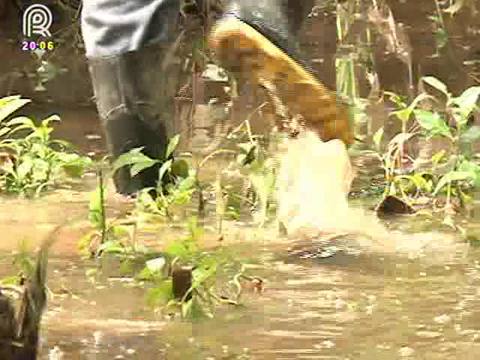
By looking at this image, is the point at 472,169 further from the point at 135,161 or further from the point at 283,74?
the point at 135,161

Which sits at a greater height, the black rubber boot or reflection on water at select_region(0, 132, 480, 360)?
the black rubber boot

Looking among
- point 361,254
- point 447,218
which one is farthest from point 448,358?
point 447,218

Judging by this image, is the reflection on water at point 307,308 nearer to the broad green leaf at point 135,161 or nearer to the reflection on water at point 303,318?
the reflection on water at point 303,318

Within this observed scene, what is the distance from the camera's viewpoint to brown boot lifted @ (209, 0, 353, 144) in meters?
1.71

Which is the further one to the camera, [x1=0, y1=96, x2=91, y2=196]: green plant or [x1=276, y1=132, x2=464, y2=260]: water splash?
[x1=0, y1=96, x2=91, y2=196]: green plant

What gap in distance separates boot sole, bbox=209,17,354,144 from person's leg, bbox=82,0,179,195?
13.3 inches

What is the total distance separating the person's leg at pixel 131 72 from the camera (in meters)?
2.05

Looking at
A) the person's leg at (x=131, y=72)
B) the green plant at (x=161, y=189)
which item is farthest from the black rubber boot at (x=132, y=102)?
the green plant at (x=161, y=189)

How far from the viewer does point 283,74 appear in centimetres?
172

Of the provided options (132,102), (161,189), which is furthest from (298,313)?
(132,102)

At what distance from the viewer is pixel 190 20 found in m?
3.33

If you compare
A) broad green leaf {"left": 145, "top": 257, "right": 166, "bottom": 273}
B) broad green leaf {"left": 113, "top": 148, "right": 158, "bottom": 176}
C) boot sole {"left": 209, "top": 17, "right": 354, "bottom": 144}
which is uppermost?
boot sole {"left": 209, "top": 17, "right": 354, "bottom": 144}

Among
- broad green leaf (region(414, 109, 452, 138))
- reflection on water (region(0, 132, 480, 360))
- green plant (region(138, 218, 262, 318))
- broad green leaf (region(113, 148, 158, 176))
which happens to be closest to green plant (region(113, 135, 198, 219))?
broad green leaf (region(113, 148, 158, 176))

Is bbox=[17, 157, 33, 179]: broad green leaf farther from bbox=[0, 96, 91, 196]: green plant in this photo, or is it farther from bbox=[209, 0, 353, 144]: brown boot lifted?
bbox=[209, 0, 353, 144]: brown boot lifted
